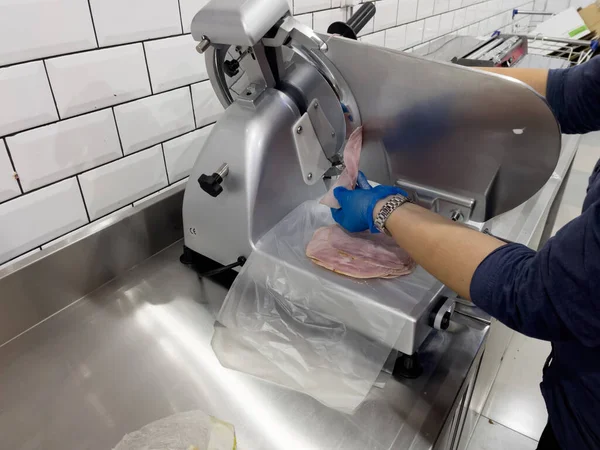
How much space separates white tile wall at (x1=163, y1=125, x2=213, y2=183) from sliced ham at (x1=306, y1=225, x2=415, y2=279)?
0.37m

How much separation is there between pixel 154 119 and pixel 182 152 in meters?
0.10

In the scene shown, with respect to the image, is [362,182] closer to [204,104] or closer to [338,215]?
[338,215]

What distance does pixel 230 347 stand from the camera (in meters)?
0.67

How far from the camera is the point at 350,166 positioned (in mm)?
721

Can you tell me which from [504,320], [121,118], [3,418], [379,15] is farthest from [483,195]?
[379,15]

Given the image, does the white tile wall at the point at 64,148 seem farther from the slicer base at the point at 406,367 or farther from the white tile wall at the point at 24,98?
the slicer base at the point at 406,367

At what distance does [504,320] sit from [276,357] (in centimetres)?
31

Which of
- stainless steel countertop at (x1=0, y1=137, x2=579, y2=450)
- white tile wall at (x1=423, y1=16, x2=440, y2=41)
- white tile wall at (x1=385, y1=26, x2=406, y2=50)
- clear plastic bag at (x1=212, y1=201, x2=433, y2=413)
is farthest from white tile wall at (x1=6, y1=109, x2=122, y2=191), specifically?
white tile wall at (x1=423, y1=16, x2=440, y2=41)

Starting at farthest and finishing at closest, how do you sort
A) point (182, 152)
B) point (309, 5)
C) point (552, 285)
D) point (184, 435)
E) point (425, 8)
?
point (425, 8) → point (309, 5) → point (182, 152) → point (184, 435) → point (552, 285)

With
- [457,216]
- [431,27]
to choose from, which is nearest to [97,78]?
[457,216]

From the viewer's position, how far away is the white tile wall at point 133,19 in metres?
0.73

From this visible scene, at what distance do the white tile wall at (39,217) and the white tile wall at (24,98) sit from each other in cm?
11

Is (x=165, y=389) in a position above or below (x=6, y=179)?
below

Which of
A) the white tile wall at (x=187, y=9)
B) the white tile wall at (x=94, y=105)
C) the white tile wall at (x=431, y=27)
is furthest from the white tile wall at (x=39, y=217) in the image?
the white tile wall at (x=431, y=27)
